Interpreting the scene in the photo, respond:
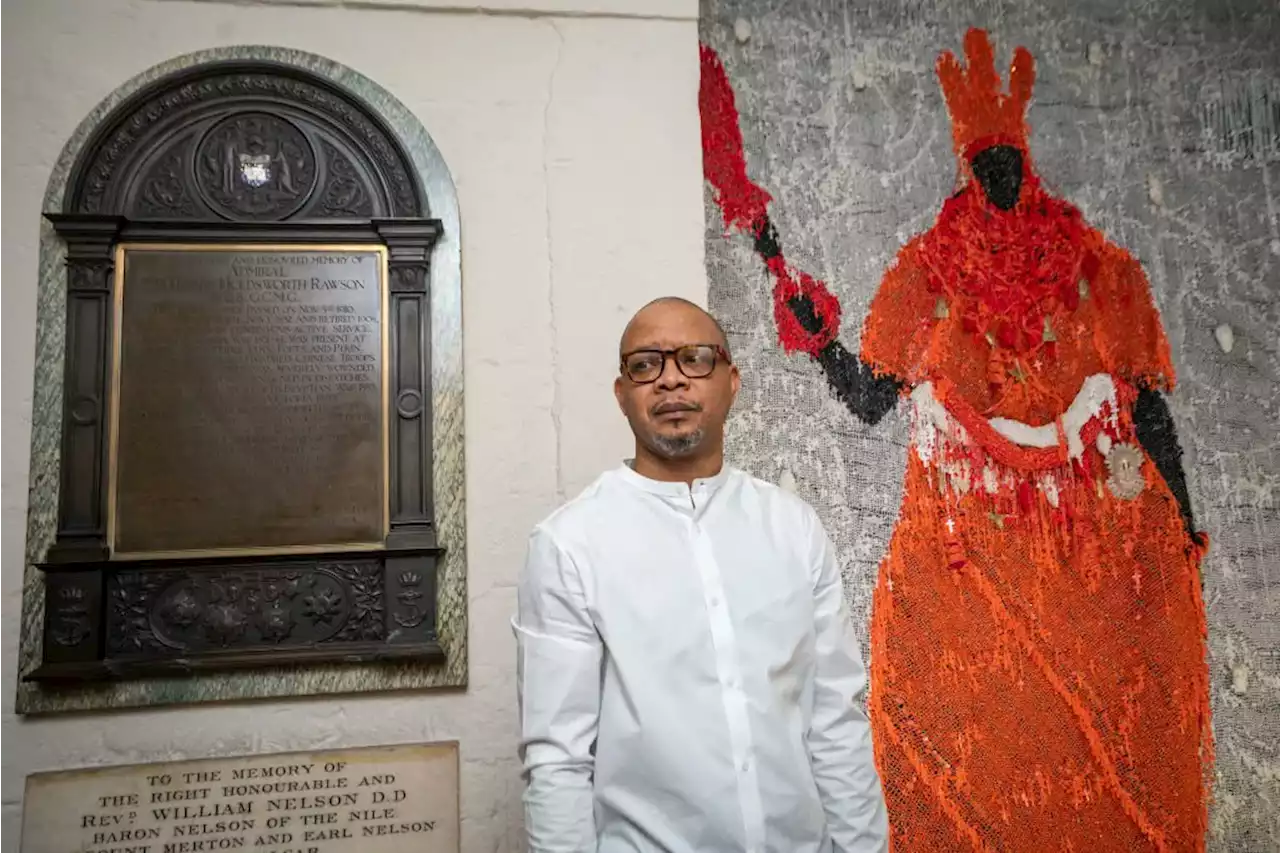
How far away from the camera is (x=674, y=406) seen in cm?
141

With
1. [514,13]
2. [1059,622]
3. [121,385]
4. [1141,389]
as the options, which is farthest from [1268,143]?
[121,385]

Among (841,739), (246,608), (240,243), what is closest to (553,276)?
(240,243)

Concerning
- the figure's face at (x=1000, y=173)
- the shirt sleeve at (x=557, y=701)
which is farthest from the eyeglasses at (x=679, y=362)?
the figure's face at (x=1000, y=173)

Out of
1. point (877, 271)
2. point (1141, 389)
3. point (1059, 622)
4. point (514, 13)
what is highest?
point (514, 13)

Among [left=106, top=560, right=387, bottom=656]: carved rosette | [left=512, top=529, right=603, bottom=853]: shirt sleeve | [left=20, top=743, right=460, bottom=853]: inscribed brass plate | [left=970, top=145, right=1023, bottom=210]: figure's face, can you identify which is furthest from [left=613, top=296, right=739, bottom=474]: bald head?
[left=970, top=145, right=1023, bottom=210]: figure's face

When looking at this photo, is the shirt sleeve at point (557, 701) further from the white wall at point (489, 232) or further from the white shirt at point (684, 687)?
the white wall at point (489, 232)

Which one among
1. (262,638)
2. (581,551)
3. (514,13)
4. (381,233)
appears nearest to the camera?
(581,551)

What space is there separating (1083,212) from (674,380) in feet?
5.80

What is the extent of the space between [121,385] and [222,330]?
250mm

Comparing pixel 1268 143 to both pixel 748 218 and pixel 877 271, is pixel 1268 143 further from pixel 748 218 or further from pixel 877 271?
pixel 748 218

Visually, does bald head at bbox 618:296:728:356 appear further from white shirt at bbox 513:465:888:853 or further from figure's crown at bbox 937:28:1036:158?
figure's crown at bbox 937:28:1036:158

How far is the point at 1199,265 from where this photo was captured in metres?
2.56

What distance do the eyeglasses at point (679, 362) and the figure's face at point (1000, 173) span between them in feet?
4.87

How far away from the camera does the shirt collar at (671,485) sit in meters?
1.44
